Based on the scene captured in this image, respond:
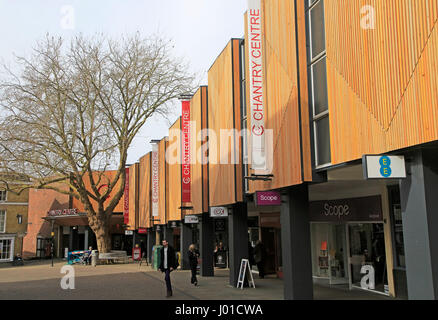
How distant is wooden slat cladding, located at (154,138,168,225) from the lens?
29031 millimetres

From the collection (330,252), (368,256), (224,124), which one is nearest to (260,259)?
(330,252)

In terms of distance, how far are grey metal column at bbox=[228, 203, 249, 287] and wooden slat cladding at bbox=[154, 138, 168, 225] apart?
12.8 meters

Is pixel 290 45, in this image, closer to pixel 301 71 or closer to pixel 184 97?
pixel 301 71

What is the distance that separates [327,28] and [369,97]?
228cm

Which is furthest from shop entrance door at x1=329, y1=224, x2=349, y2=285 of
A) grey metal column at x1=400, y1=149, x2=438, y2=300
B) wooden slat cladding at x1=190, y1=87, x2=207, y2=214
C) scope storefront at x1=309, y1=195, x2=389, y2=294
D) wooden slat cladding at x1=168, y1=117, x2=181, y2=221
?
wooden slat cladding at x1=168, y1=117, x2=181, y2=221

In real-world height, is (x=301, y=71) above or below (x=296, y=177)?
above

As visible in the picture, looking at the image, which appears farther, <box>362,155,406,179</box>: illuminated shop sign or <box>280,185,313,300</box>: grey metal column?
<box>280,185,313,300</box>: grey metal column

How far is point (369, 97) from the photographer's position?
791cm

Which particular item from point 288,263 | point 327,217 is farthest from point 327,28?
point 327,217

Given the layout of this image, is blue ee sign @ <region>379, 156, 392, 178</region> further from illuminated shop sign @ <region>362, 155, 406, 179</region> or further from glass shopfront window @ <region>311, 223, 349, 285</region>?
glass shopfront window @ <region>311, 223, 349, 285</region>

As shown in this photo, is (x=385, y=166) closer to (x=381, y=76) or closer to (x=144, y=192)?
(x=381, y=76)

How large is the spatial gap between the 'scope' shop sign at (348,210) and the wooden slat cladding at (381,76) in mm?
5433

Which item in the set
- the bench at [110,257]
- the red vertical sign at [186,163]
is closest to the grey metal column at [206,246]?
the red vertical sign at [186,163]
